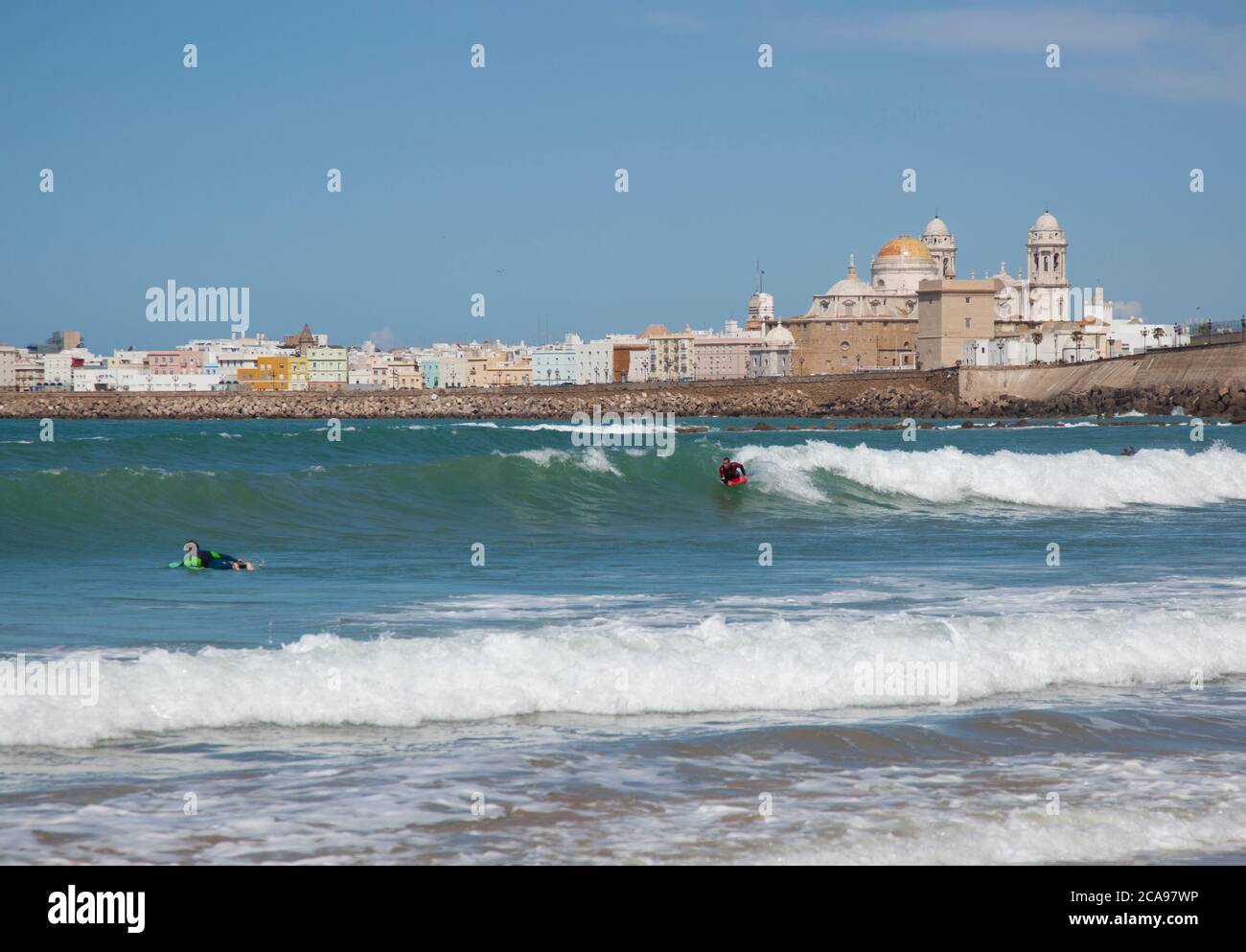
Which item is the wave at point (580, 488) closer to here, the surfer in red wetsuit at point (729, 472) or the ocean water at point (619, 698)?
the surfer in red wetsuit at point (729, 472)

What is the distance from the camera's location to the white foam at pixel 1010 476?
23641mm

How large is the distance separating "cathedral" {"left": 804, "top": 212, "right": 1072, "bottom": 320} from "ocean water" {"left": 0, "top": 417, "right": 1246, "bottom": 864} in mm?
120875

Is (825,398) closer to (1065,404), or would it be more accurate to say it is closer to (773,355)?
(1065,404)

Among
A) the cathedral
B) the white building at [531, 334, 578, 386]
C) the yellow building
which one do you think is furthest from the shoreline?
the white building at [531, 334, 578, 386]

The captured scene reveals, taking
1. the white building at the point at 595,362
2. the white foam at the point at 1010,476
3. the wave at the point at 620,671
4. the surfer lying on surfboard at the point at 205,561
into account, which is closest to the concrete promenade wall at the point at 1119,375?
the white foam at the point at 1010,476

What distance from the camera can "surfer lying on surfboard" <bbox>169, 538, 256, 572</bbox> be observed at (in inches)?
532

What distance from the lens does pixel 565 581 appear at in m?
13.2

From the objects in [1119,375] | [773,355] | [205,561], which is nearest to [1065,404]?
[1119,375]

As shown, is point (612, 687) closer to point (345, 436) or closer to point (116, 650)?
point (116, 650)

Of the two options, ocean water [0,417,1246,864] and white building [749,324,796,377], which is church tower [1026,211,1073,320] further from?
ocean water [0,417,1246,864]

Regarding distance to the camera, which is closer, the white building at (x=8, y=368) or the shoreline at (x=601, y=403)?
the shoreline at (x=601, y=403)

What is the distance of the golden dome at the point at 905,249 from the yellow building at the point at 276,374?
200 ft

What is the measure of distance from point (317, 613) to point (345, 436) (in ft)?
131

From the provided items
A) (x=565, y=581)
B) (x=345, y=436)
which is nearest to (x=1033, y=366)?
(x=345, y=436)
